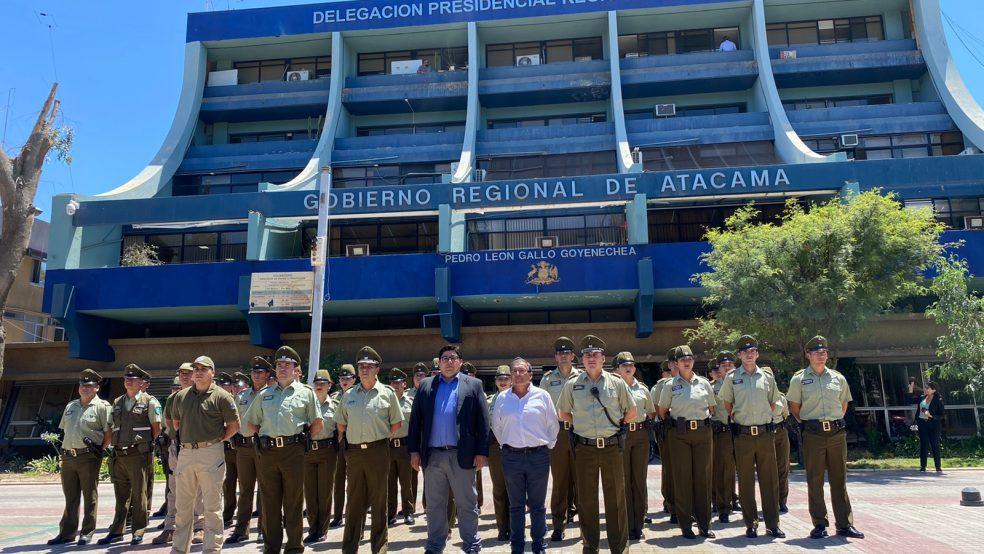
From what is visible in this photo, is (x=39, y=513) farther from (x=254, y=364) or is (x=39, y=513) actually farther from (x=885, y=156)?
(x=885, y=156)

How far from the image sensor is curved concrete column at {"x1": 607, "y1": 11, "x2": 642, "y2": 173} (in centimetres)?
2598

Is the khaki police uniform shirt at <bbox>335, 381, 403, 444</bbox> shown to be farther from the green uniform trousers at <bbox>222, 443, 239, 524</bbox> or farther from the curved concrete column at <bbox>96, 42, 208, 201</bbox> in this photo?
the curved concrete column at <bbox>96, 42, 208, 201</bbox>

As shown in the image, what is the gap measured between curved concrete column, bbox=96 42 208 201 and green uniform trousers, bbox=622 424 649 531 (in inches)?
941

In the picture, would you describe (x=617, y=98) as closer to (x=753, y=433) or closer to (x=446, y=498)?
(x=753, y=433)

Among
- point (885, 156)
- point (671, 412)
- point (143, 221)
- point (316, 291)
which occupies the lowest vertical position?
point (671, 412)

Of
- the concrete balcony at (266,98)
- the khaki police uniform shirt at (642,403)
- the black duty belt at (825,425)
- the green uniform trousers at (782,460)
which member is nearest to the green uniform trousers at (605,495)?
the khaki police uniform shirt at (642,403)

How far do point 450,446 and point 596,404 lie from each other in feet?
5.00

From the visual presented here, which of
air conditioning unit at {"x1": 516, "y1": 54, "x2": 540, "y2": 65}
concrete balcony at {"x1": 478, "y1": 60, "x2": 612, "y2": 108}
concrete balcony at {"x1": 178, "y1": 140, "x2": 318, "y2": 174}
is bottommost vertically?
concrete balcony at {"x1": 178, "y1": 140, "x2": 318, "y2": 174}

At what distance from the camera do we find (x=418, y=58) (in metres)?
32.7

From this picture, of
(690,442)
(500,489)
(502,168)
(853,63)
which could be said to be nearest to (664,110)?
(502,168)

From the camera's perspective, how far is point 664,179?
22.7 meters

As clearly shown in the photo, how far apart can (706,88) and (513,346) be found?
48.0 ft

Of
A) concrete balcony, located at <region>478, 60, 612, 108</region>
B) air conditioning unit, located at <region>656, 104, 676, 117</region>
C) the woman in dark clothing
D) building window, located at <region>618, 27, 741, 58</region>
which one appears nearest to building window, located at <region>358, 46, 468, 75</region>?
concrete balcony, located at <region>478, 60, 612, 108</region>

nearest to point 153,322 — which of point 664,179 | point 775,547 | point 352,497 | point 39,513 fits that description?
point 39,513
